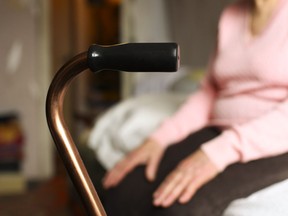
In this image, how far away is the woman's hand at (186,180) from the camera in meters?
0.69

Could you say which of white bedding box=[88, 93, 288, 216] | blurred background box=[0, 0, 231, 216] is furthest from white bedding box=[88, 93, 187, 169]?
blurred background box=[0, 0, 231, 216]

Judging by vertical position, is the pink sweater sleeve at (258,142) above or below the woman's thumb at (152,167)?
above

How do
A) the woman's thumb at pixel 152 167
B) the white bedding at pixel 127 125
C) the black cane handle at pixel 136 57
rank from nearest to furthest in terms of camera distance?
the black cane handle at pixel 136 57, the woman's thumb at pixel 152 167, the white bedding at pixel 127 125

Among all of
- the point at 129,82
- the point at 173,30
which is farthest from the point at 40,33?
the point at 173,30

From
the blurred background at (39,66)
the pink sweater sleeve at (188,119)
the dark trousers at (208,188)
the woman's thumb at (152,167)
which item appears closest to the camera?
the dark trousers at (208,188)

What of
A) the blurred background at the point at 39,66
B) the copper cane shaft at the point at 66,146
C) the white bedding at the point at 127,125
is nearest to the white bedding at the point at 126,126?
the white bedding at the point at 127,125

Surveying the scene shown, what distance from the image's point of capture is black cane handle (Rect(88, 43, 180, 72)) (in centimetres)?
42

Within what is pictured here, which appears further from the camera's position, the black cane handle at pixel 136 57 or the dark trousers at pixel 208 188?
the dark trousers at pixel 208 188

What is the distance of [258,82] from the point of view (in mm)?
783

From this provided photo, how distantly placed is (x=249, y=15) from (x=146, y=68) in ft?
1.75

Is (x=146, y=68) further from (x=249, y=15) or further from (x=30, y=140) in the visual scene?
(x=30, y=140)

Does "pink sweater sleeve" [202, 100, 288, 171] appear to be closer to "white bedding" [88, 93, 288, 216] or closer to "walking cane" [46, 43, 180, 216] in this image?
"walking cane" [46, 43, 180, 216]

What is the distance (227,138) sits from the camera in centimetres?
74

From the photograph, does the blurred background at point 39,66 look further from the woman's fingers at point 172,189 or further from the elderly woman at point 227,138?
the woman's fingers at point 172,189
